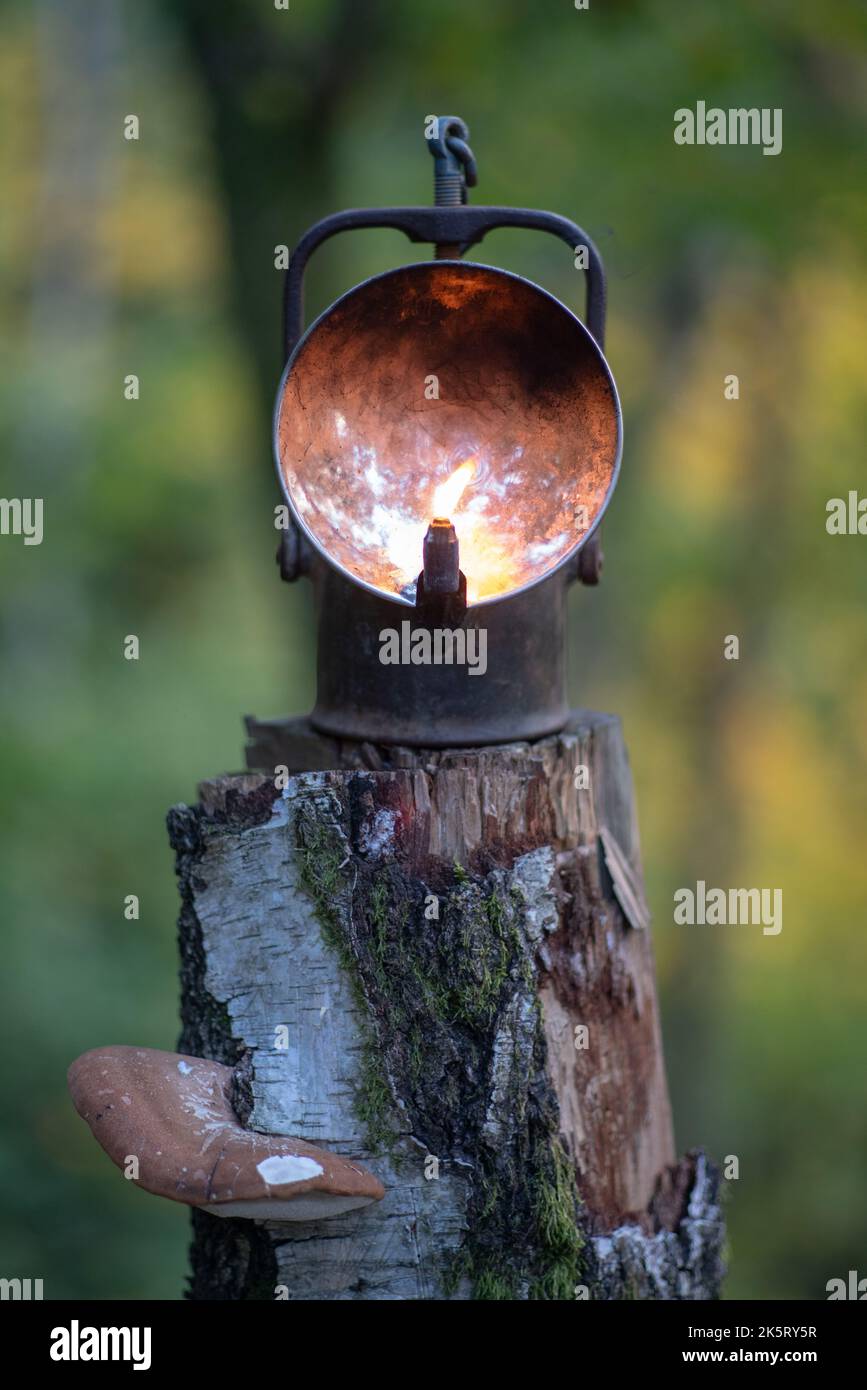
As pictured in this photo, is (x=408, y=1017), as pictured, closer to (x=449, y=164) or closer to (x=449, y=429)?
(x=449, y=429)

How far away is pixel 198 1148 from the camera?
225 centimetres

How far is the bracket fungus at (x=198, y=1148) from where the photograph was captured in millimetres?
2174

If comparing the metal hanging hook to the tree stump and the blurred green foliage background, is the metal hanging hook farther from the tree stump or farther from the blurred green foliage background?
the blurred green foliage background

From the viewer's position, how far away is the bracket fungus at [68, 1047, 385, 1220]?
217 centimetres

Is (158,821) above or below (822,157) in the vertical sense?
below

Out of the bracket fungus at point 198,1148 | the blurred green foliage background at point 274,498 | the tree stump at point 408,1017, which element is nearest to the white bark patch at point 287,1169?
the bracket fungus at point 198,1148

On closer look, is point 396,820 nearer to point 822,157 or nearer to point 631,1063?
point 631,1063

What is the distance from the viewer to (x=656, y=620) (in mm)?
7883

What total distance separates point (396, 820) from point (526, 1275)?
35.2 inches

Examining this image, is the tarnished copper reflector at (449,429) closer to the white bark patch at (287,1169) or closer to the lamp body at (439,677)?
the lamp body at (439,677)

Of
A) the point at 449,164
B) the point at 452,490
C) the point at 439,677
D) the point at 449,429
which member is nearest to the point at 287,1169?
the point at 439,677

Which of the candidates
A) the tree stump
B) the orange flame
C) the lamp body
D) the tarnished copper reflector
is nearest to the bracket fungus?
the tree stump
